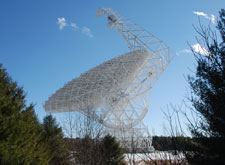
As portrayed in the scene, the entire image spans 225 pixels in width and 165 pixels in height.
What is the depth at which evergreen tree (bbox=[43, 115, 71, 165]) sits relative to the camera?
1414 cm

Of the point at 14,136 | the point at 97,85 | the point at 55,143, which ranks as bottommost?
the point at 55,143

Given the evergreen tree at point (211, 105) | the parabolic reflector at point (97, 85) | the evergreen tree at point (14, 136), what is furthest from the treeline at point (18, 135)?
the parabolic reflector at point (97, 85)

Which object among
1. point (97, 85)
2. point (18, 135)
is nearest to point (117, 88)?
point (97, 85)

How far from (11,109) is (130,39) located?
989 inches

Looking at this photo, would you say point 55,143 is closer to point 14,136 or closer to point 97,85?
point 97,85

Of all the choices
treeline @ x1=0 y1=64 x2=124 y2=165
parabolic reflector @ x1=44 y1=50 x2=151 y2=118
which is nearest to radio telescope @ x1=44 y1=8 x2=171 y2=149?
parabolic reflector @ x1=44 y1=50 x2=151 y2=118

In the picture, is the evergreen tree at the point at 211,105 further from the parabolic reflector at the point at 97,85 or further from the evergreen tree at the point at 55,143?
the parabolic reflector at the point at 97,85

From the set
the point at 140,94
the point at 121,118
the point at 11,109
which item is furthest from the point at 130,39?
the point at 11,109

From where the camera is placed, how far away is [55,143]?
14977 mm

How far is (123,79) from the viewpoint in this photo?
23.2m

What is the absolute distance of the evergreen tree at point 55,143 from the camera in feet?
46.4

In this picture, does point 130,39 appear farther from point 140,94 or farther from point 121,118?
point 121,118

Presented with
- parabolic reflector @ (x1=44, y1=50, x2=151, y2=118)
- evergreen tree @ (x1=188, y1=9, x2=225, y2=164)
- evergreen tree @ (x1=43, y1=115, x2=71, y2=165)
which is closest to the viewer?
evergreen tree @ (x1=188, y1=9, x2=225, y2=164)

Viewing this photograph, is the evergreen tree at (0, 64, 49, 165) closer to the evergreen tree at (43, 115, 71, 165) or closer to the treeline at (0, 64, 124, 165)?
the treeline at (0, 64, 124, 165)
